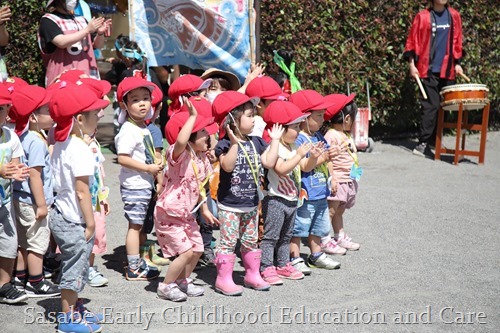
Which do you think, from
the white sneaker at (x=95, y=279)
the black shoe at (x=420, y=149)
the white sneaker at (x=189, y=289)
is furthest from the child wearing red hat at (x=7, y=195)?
the black shoe at (x=420, y=149)

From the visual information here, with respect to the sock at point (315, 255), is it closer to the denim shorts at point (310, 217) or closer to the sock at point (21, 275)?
the denim shorts at point (310, 217)

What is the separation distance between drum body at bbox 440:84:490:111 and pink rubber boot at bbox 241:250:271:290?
544cm

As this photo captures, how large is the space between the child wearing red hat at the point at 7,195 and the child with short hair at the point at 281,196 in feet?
5.97

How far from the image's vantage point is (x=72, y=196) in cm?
451

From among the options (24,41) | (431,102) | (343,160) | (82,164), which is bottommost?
(431,102)

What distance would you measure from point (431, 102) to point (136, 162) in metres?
6.27

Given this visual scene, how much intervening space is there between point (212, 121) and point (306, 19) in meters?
5.55

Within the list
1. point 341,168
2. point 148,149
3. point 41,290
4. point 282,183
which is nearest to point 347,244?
point 341,168

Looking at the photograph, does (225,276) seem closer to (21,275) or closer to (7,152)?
(21,275)

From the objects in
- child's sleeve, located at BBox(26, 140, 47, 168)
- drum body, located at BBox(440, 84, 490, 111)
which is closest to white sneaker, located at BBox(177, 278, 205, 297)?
child's sleeve, located at BBox(26, 140, 47, 168)

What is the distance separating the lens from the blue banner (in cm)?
901

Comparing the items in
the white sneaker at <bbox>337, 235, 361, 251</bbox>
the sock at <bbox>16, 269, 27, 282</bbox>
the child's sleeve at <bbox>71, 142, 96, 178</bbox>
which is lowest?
the white sneaker at <bbox>337, 235, 361, 251</bbox>

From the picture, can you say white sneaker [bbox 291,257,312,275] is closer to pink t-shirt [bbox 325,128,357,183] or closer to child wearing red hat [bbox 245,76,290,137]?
pink t-shirt [bbox 325,128,357,183]

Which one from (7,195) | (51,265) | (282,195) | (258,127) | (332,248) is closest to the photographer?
(7,195)
